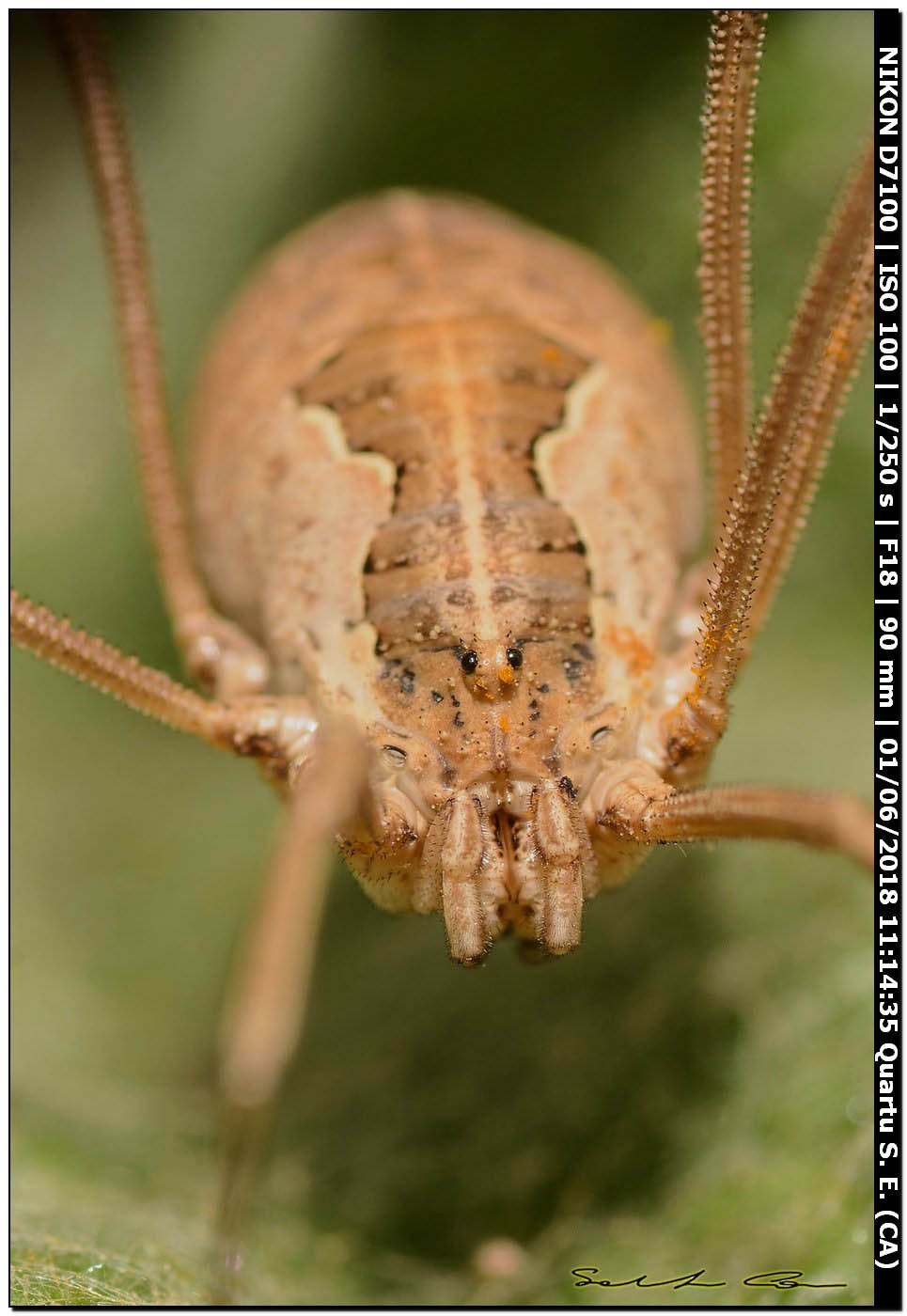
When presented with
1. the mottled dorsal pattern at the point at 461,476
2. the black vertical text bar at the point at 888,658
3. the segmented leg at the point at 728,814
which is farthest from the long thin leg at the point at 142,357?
the black vertical text bar at the point at 888,658

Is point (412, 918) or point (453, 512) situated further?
point (412, 918)

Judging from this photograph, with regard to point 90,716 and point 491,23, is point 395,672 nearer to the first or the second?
point 90,716

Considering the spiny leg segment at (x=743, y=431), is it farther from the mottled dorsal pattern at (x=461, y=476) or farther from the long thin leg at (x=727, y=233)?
the mottled dorsal pattern at (x=461, y=476)

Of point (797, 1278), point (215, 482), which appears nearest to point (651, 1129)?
point (797, 1278)

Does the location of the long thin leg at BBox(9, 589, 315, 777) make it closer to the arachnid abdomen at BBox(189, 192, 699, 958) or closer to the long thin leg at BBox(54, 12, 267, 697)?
the arachnid abdomen at BBox(189, 192, 699, 958)

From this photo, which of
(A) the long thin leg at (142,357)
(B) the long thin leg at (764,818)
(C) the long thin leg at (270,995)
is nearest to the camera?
(C) the long thin leg at (270,995)

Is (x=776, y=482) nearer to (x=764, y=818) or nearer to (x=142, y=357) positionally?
(x=764, y=818)
